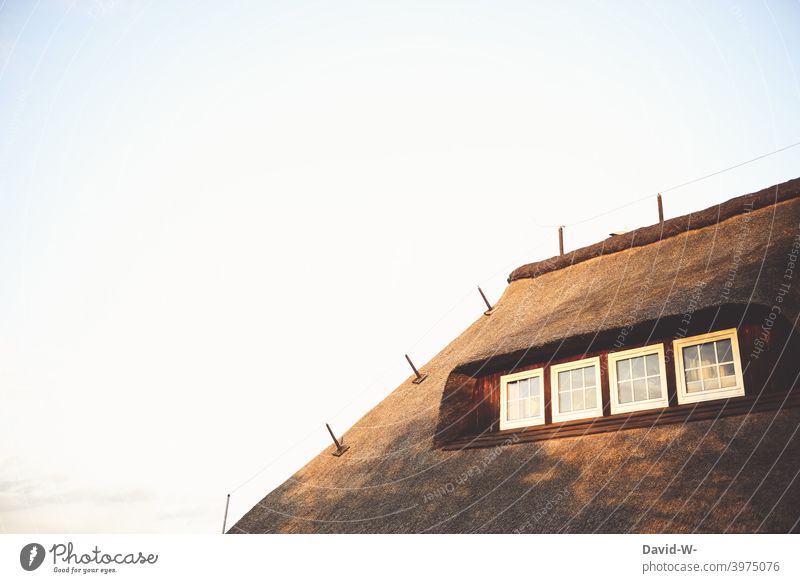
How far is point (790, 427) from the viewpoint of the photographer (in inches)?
242

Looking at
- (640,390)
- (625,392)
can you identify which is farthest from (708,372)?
(625,392)

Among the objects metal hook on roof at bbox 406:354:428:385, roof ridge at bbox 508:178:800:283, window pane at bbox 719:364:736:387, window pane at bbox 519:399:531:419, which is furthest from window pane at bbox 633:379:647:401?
metal hook on roof at bbox 406:354:428:385

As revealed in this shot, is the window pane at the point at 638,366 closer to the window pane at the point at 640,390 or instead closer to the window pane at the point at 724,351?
the window pane at the point at 640,390

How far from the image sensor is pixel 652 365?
8477mm

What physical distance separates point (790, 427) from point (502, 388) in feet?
14.5

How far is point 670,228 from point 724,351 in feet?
11.1

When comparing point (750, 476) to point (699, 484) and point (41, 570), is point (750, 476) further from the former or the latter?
point (41, 570)

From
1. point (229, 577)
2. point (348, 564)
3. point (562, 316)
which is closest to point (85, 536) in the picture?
point (229, 577)

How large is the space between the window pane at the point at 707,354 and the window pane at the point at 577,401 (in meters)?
1.63

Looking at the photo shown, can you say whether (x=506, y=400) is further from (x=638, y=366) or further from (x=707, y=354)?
(x=707, y=354)

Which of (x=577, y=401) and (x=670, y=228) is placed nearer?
(x=577, y=401)

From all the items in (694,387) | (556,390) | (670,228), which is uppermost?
(670,228)

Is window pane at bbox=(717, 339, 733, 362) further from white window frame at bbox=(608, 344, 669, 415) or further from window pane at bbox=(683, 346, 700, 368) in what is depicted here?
white window frame at bbox=(608, 344, 669, 415)

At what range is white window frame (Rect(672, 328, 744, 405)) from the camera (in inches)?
295
